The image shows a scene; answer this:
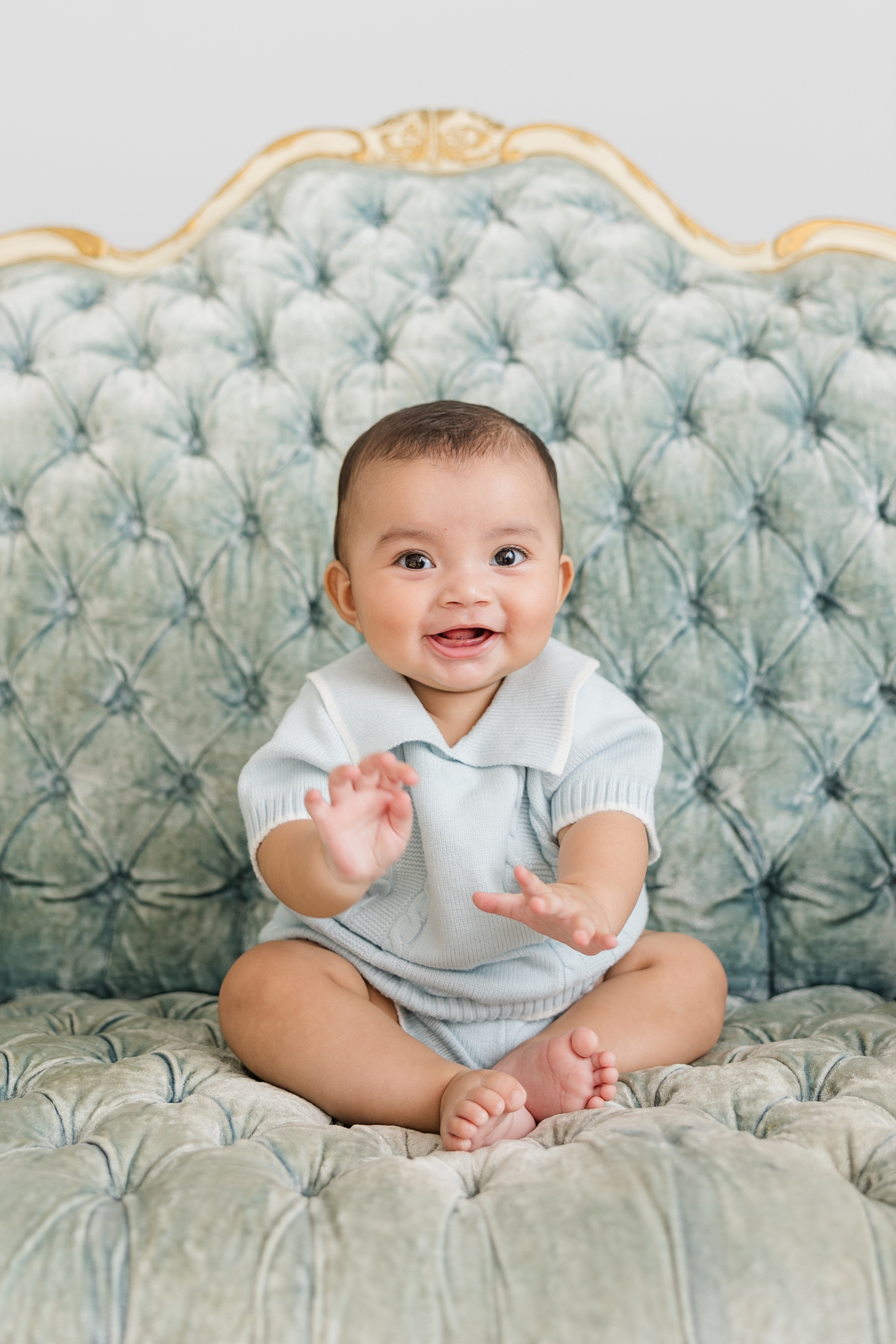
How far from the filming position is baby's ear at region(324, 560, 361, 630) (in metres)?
1.24

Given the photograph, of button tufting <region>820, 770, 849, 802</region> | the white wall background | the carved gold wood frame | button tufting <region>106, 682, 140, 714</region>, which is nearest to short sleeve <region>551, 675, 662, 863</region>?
button tufting <region>820, 770, 849, 802</region>

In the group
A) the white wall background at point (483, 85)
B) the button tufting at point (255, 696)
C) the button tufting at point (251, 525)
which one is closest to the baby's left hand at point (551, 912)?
the button tufting at point (255, 696)

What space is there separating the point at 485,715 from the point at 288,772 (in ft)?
0.77

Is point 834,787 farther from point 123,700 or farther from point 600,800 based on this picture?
point 123,700

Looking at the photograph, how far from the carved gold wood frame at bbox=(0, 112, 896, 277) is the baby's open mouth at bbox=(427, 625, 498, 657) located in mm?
936

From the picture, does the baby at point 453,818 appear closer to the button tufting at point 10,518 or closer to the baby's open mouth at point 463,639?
the baby's open mouth at point 463,639

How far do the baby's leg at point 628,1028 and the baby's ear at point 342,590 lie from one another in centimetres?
50

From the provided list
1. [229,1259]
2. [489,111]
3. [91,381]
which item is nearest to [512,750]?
[229,1259]

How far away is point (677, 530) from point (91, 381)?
3.06ft

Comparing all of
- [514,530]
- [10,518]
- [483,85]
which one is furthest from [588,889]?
[483,85]

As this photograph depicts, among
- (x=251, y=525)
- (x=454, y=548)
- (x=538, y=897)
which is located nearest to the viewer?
(x=538, y=897)

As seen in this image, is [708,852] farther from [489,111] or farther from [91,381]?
[489,111]

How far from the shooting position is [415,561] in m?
1.15

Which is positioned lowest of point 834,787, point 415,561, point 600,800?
point 834,787
